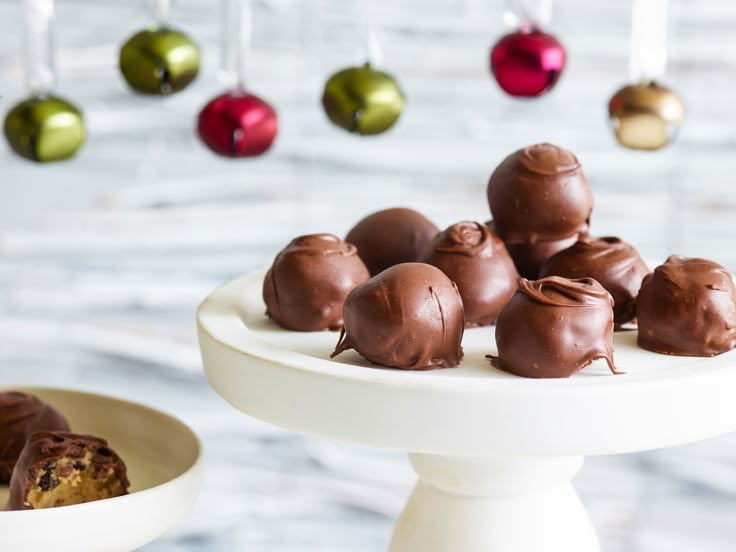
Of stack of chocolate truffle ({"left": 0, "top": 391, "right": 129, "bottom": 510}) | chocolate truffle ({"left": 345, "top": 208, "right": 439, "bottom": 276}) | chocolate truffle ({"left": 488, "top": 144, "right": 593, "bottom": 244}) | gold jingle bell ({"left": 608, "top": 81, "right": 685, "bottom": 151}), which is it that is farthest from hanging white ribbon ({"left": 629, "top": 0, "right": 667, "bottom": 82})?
stack of chocolate truffle ({"left": 0, "top": 391, "right": 129, "bottom": 510})

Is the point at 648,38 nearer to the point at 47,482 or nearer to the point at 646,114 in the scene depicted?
the point at 646,114

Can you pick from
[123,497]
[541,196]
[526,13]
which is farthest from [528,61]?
[123,497]

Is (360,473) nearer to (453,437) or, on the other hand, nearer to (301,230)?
(301,230)

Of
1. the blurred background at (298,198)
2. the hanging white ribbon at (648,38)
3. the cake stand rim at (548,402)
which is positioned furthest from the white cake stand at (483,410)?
the blurred background at (298,198)

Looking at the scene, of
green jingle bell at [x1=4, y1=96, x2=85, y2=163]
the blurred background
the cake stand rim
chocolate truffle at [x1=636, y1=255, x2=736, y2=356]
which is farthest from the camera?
the blurred background

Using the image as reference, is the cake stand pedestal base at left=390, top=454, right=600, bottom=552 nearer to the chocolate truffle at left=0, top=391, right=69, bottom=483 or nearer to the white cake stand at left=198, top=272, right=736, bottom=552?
the white cake stand at left=198, top=272, right=736, bottom=552

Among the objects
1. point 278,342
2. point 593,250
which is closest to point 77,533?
point 278,342
